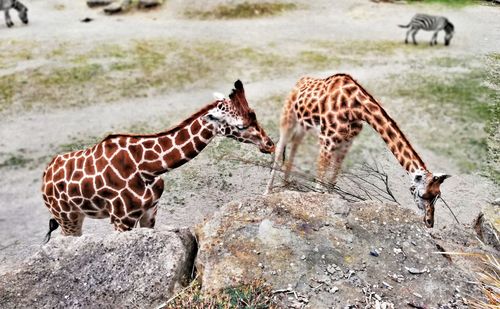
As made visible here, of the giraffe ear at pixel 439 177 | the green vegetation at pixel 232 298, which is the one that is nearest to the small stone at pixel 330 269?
the green vegetation at pixel 232 298

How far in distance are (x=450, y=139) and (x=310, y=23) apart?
892cm

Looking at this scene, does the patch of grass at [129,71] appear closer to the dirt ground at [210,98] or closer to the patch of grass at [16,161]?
the dirt ground at [210,98]

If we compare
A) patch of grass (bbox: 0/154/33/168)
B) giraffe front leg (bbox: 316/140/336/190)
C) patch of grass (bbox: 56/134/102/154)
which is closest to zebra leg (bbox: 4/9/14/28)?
patch of grass (bbox: 56/134/102/154)

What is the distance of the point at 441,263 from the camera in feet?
15.5

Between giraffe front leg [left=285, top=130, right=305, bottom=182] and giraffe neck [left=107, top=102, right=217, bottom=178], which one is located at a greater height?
giraffe neck [left=107, top=102, right=217, bottom=178]

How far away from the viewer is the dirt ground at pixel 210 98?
9.09 m

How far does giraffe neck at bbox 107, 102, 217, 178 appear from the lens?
588 cm

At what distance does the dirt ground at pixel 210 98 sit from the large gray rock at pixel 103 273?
2.64m

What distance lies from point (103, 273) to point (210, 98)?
893 cm

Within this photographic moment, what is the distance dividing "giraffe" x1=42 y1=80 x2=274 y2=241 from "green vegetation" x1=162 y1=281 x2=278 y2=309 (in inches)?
78.1

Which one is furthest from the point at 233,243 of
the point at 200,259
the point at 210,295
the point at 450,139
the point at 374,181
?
the point at 450,139

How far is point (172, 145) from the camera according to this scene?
5.94 meters

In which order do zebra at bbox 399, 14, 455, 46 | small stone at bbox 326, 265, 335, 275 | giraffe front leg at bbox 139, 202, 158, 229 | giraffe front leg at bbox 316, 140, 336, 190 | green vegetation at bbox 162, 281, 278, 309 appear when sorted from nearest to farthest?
green vegetation at bbox 162, 281, 278, 309 → small stone at bbox 326, 265, 335, 275 → giraffe front leg at bbox 139, 202, 158, 229 → giraffe front leg at bbox 316, 140, 336, 190 → zebra at bbox 399, 14, 455, 46

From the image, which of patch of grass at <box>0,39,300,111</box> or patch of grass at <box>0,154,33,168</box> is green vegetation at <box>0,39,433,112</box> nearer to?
patch of grass at <box>0,39,300,111</box>
